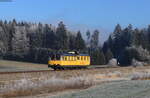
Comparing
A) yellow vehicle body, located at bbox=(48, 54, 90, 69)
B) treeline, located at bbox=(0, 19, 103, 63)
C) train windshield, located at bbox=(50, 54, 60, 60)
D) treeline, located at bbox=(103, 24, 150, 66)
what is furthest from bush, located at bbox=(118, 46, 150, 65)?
train windshield, located at bbox=(50, 54, 60, 60)

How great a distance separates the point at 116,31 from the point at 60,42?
22695 mm

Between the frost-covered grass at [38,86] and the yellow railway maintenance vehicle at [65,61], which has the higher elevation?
the yellow railway maintenance vehicle at [65,61]

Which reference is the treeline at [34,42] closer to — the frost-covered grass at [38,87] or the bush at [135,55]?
the bush at [135,55]

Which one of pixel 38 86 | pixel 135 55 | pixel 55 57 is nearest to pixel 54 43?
pixel 135 55

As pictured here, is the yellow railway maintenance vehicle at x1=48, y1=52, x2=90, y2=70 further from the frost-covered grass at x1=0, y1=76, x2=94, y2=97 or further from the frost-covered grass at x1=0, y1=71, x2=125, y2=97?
the frost-covered grass at x1=0, y1=76, x2=94, y2=97

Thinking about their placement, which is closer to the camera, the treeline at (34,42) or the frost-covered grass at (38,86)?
the frost-covered grass at (38,86)

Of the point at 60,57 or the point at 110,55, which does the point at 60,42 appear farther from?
the point at 60,57

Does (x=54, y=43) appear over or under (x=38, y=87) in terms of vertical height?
over

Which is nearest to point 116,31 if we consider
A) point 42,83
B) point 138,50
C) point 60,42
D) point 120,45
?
point 120,45

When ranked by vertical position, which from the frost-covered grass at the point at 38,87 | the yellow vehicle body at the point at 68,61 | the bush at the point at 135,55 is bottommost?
the frost-covered grass at the point at 38,87

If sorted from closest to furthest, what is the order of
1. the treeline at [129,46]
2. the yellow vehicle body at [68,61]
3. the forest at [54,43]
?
the yellow vehicle body at [68,61] → the treeline at [129,46] → the forest at [54,43]

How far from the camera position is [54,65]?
46375 millimetres

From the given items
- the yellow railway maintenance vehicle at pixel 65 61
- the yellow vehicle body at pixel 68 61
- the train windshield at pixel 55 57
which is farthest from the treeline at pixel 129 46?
the train windshield at pixel 55 57

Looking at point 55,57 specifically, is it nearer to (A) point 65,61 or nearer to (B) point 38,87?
(A) point 65,61
